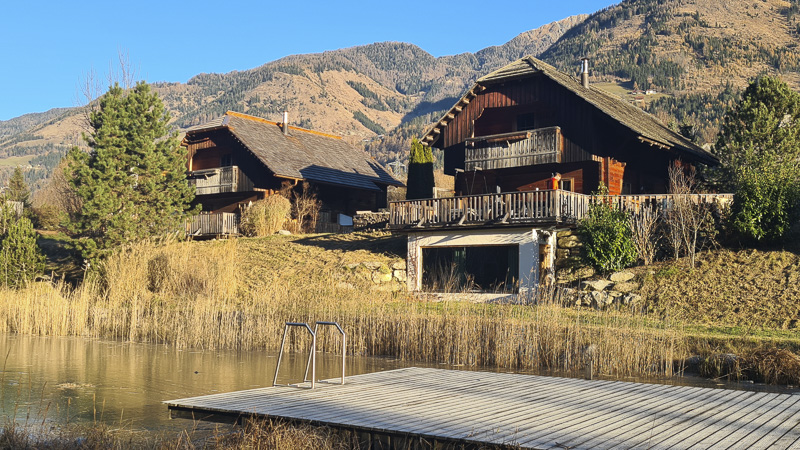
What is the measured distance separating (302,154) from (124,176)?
13.3m

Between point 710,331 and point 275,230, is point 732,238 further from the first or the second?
point 275,230

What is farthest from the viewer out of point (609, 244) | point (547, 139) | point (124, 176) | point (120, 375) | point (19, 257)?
point (124, 176)

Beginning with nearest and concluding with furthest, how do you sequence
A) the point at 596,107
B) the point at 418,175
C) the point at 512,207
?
1. the point at 512,207
2. the point at 596,107
3. the point at 418,175

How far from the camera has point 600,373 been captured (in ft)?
53.6

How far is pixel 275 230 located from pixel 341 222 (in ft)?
23.7

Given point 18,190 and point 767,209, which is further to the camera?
point 18,190

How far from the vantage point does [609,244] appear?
2511 cm

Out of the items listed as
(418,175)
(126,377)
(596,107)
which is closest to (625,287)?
(596,107)

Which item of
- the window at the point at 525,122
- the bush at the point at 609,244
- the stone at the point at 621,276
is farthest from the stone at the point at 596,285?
the window at the point at 525,122

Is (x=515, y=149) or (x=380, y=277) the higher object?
(x=515, y=149)

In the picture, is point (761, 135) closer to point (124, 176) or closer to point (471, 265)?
point (471, 265)

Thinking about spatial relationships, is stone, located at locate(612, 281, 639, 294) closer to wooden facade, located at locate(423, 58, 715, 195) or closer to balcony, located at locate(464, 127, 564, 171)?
wooden facade, located at locate(423, 58, 715, 195)

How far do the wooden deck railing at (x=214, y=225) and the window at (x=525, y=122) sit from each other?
47.3 ft

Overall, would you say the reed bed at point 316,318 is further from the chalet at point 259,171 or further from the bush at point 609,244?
the chalet at point 259,171
